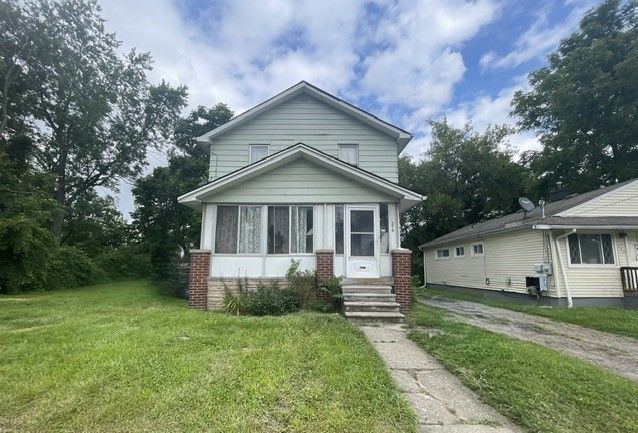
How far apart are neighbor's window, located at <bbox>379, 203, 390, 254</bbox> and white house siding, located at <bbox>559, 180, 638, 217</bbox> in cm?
762

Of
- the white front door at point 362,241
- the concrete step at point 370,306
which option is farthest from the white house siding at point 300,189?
Answer: the concrete step at point 370,306

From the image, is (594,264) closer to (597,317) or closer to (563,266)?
(563,266)

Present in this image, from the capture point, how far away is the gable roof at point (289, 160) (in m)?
9.45

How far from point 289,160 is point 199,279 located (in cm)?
449

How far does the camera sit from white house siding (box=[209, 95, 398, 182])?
41.0 ft

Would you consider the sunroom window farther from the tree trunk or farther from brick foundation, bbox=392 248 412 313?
the tree trunk

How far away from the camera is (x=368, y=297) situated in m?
8.47

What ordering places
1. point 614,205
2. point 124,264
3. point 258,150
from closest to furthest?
point 614,205 → point 258,150 → point 124,264

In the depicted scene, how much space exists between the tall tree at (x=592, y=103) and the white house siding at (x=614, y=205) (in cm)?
1103

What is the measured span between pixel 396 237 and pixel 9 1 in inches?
953

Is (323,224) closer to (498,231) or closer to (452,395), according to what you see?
(452,395)

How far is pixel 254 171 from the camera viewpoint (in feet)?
31.6

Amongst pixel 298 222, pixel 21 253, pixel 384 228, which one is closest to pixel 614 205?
pixel 384 228

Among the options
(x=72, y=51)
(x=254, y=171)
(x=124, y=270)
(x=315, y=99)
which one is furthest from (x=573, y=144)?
(x=72, y=51)
